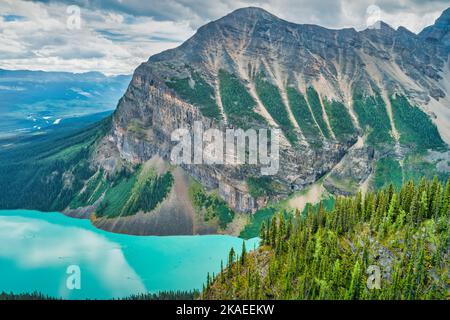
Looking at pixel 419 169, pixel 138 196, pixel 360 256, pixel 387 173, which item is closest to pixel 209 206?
pixel 138 196

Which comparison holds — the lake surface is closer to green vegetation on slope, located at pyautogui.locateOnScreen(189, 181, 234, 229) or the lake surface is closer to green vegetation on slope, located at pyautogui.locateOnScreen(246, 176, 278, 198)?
green vegetation on slope, located at pyautogui.locateOnScreen(189, 181, 234, 229)

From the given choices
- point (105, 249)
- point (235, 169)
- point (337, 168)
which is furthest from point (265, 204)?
point (105, 249)

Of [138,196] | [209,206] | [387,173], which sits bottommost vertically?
[209,206]

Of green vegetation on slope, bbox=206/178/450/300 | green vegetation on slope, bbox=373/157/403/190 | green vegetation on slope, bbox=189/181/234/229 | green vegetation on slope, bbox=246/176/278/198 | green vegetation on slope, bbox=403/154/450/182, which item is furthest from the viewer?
green vegetation on slope, bbox=403/154/450/182

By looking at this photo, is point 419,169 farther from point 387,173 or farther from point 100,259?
point 100,259

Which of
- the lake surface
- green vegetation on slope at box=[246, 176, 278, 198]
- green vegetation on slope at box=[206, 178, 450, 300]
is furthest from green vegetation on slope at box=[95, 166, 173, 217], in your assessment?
green vegetation on slope at box=[206, 178, 450, 300]

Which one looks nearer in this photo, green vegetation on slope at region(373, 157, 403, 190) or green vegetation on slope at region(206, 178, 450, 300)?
green vegetation on slope at region(206, 178, 450, 300)

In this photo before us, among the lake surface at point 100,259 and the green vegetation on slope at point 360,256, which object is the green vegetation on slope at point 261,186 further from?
the green vegetation on slope at point 360,256

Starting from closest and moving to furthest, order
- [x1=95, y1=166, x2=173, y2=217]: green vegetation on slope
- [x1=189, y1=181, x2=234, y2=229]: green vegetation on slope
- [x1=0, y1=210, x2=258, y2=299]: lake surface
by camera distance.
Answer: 1. [x1=0, y1=210, x2=258, y2=299]: lake surface
2. [x1=189, y1=181, x2=234, y2=229]: green vegetation on slope
3. [x1=95, y1=166, x2=173, y2=217]: green vegetation on slope
